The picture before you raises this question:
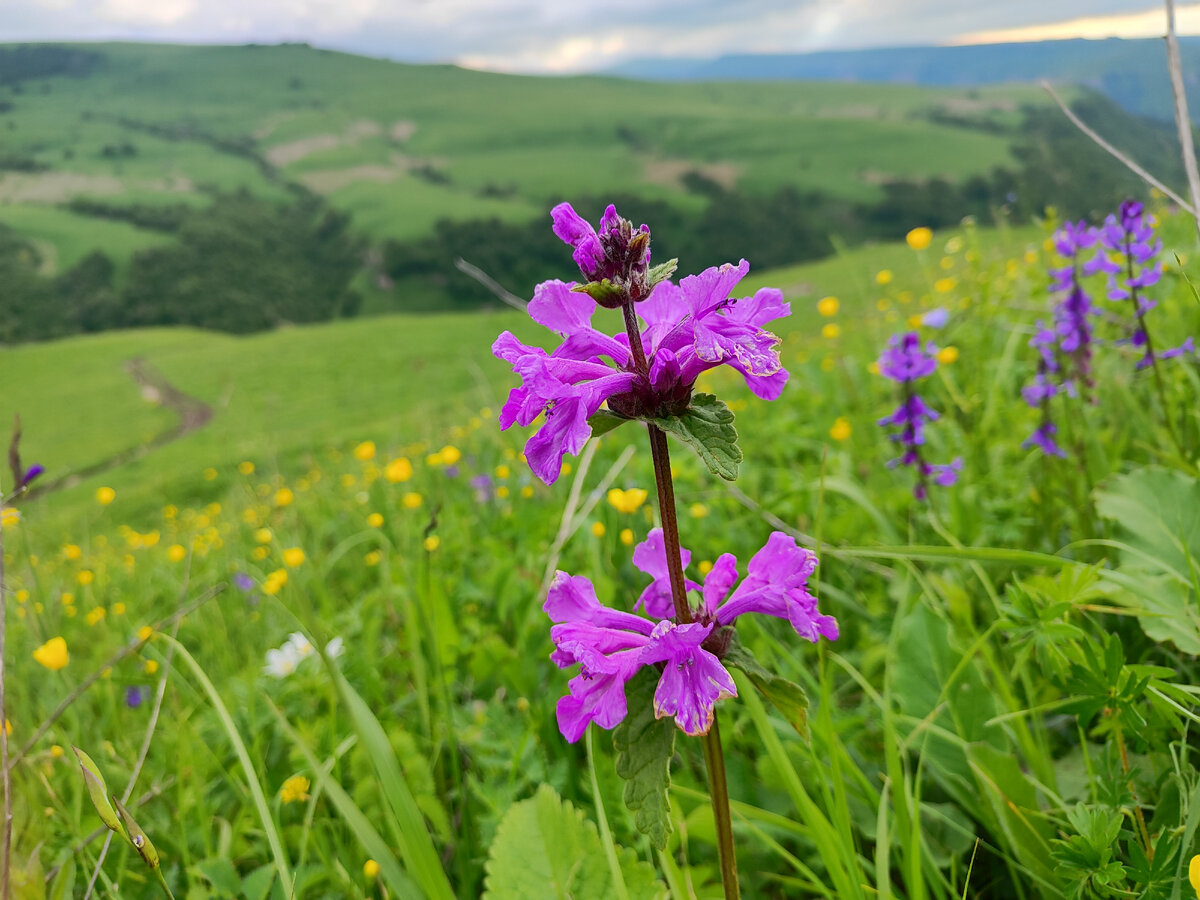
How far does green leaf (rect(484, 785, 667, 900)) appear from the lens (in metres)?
1.42

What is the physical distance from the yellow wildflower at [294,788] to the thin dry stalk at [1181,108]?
2.62 meters

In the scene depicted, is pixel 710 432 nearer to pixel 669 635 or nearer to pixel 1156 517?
pixel 669 635

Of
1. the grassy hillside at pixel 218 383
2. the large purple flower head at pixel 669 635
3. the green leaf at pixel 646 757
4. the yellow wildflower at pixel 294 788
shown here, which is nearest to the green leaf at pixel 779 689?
the large purple flower head at pixel 669 635

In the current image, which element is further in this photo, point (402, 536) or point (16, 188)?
point (16, 188)

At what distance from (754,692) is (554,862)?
21.2 inches

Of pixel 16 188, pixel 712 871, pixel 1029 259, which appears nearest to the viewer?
pixel 712 871

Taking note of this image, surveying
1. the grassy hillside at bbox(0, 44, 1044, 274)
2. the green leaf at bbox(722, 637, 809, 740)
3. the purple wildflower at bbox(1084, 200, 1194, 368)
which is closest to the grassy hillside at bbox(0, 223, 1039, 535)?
the purple wildflower at bbox(1084, 200, 1194, 368)

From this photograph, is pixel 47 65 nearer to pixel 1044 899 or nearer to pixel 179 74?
pixel 179 74

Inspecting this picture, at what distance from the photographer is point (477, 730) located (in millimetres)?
2131

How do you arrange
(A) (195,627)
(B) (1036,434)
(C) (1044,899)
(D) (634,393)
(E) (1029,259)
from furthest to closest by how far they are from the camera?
(E) (1029,259), (A) (195,627), (B) (1036,434), (C) (1044,899), (D) (634,393)

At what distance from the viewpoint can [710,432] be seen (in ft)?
3.29

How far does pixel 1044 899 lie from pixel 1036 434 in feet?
5.51

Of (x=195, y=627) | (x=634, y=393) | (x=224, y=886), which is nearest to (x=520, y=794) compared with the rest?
(x=224, y=886)

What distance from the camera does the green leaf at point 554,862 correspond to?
142cm
